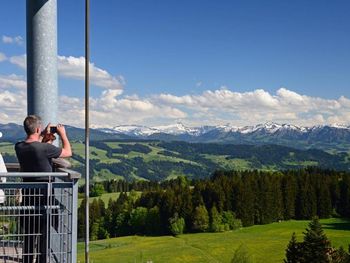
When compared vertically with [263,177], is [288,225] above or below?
below

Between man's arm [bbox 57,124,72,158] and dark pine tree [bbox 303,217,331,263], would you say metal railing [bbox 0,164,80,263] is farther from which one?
dark pine tree [bbox 303,217,331,263]

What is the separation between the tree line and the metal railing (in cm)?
10513

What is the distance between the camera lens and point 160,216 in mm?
115312

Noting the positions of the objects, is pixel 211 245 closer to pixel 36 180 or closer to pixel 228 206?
Result: pixel 228 206

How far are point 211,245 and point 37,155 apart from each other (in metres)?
90.0

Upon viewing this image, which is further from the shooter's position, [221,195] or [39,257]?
[221,195]

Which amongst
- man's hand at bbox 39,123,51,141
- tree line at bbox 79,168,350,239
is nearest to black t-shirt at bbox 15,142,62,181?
man's hand at bbox 39,123,51,141

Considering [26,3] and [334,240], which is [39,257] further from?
[334,240]

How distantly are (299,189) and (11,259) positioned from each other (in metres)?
116

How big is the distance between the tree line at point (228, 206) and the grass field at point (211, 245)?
11.9 ft

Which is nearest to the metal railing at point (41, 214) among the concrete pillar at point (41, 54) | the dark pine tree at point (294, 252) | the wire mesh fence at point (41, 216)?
the wire mesh fence at point (41, 216)

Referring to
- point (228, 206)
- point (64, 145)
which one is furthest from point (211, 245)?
point (64, 145)

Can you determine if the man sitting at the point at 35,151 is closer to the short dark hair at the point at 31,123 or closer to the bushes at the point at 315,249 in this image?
the short dark hair at the point at 31,123

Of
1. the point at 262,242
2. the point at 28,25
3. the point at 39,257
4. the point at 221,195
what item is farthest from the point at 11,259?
the point at 221,195
